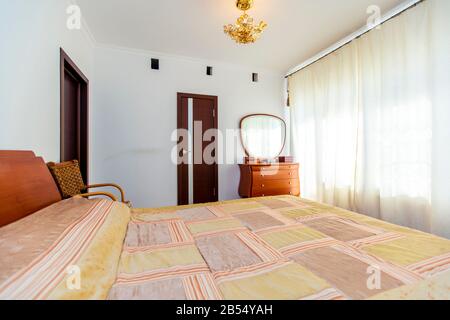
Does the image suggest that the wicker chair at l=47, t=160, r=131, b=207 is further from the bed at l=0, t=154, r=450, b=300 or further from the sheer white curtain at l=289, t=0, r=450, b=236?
the sheer white curtain at l=289, t=0, r=450, b=236

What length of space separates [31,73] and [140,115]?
1652 mm

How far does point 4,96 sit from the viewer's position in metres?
1.20

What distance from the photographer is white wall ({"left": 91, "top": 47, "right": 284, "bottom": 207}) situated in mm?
2943

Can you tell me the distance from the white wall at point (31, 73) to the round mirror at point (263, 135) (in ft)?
8.66

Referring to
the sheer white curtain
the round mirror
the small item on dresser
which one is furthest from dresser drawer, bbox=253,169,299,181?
the round mirror

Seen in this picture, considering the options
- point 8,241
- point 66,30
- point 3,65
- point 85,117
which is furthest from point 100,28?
point 8,241

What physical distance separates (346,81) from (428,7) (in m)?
0.97

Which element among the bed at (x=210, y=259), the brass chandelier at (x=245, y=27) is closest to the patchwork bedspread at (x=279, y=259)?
the bed at (x=210, y=259)

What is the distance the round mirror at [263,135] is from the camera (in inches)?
146

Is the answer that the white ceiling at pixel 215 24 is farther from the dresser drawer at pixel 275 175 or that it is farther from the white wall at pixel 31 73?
the dresser drawer at pixel 275 175

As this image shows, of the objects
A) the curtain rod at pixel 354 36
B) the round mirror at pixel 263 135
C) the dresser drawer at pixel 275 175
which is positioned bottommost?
the dresser drawer at pixel 275 175

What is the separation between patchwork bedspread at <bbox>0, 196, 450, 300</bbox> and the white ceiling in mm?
2136

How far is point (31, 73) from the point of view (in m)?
1.44

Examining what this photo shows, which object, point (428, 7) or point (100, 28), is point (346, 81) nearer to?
point (428, 7)
